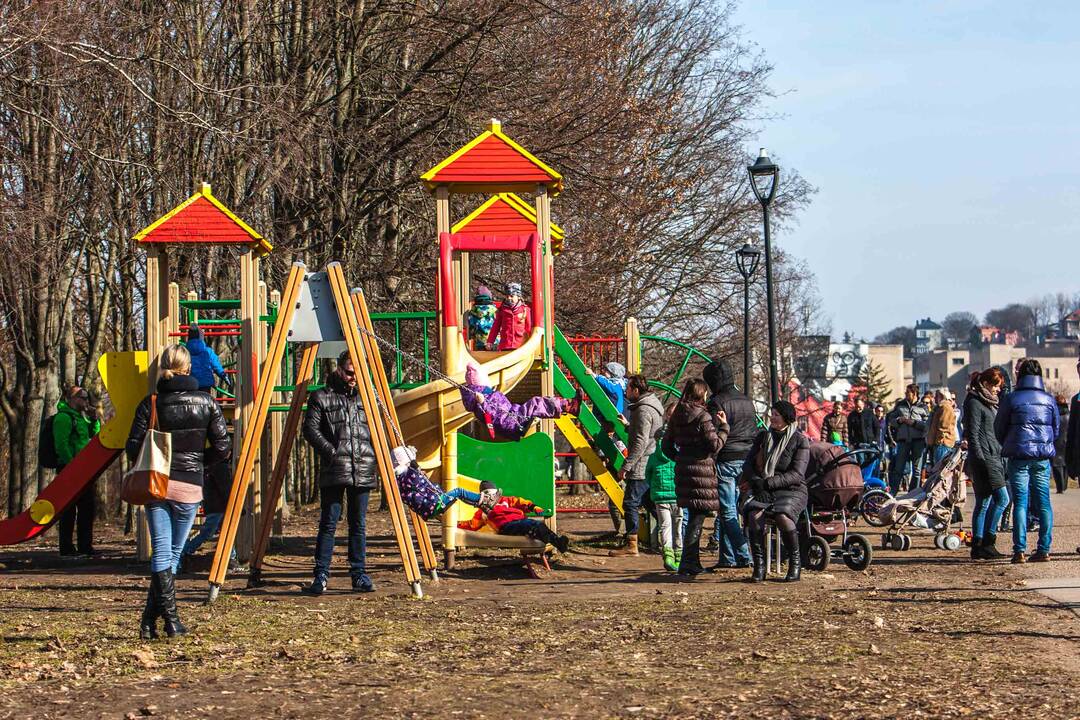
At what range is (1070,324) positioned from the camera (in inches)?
6845

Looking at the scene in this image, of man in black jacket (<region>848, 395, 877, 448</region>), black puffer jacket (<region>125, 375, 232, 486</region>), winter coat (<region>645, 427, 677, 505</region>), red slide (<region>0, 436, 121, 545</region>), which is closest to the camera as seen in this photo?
black puffer jacket (<region>125, 375, 232, 486</region>)

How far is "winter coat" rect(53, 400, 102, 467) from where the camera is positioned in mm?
16984

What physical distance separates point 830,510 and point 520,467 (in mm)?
3102

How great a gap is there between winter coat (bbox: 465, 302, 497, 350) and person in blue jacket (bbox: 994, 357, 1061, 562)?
6147mm

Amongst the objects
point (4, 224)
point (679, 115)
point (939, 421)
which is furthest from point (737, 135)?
point (4, 224)

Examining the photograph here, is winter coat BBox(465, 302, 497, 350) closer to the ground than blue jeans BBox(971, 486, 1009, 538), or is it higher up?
higher up

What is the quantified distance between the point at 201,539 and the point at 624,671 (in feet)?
25.0

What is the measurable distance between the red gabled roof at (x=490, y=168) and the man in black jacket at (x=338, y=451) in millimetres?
3679

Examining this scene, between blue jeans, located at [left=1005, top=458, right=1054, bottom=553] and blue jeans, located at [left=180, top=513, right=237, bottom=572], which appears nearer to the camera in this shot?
blue jeans, located at [left=1005, top=458, right=1054, bottom=553]

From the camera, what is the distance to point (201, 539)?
14.6 meters

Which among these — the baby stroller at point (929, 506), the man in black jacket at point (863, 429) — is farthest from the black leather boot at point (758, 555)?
the man in black jacket at point (863, 429)

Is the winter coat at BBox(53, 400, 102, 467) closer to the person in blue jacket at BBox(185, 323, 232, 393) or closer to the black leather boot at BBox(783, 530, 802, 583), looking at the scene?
the person in blue jacket at BBox(185, 323, 232, 393)

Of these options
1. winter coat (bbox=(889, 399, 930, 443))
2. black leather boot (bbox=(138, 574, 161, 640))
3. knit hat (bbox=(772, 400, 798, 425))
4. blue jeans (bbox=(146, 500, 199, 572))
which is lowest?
black leather boot (bbox=(138, 574, 161, 640))

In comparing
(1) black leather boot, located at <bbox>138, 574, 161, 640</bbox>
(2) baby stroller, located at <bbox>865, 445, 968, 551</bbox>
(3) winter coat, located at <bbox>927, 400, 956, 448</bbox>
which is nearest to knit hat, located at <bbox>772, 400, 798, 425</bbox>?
(2) baby stroller, located at <bbox>865, 445, 968, 551</bbox>
